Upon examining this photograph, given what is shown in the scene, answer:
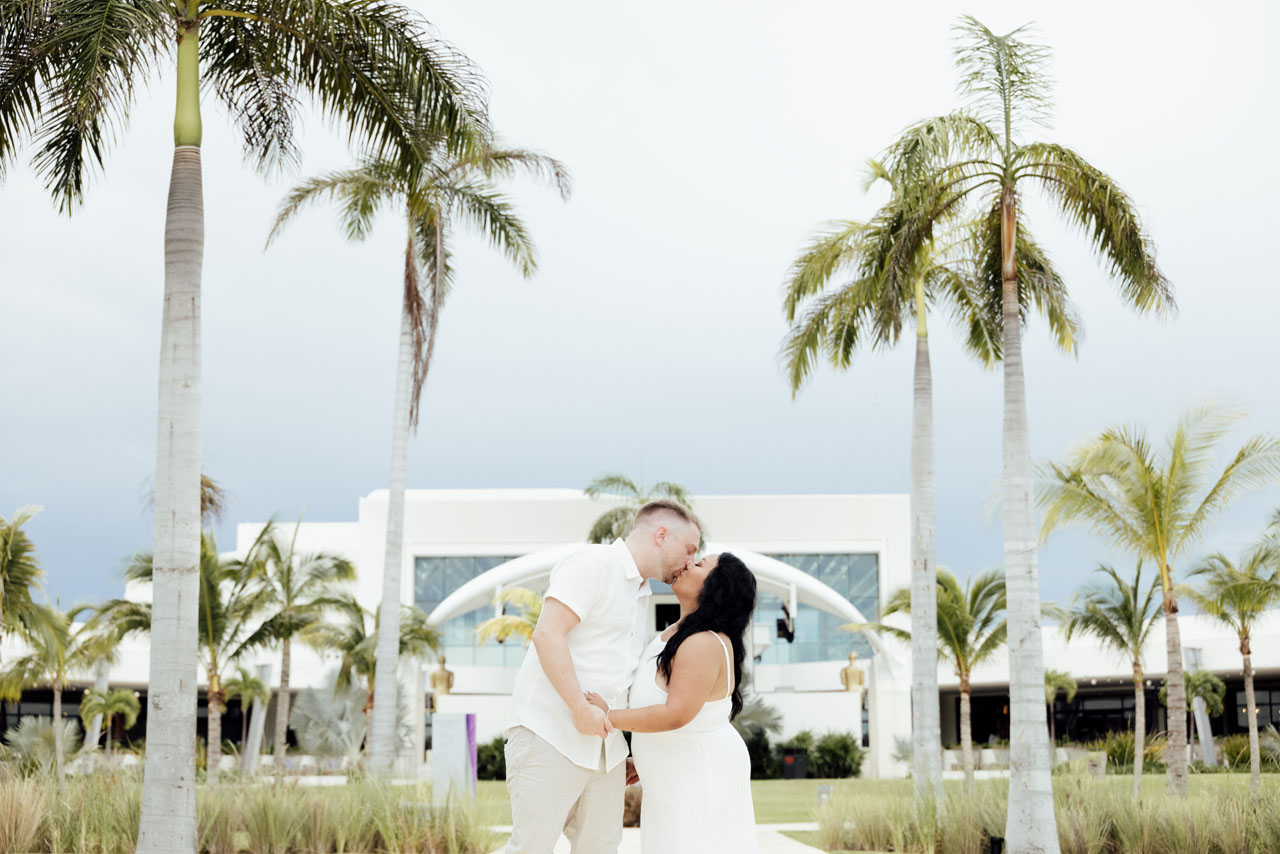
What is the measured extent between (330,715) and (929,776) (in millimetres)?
26965

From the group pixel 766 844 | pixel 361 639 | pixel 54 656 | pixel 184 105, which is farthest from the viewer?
pixel 361 639

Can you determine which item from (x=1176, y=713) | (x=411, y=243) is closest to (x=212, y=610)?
(x=411, y=243)

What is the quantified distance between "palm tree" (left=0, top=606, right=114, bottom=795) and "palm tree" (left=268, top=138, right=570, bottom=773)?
7.46 meters

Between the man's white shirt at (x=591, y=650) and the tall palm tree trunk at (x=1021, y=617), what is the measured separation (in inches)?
318

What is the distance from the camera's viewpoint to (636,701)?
4289 millimetres

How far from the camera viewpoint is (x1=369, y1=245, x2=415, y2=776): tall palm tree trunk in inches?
691

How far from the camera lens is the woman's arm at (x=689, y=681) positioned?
405cm

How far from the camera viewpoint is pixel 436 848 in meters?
12.5

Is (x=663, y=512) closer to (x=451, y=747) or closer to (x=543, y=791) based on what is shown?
(x=543, y=791)

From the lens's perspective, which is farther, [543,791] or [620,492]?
[620,492]

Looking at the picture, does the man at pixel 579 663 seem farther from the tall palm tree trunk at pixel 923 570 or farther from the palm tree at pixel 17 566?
the palm tree at pixel 17 566

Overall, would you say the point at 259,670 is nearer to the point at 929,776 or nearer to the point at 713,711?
the point at 929,776

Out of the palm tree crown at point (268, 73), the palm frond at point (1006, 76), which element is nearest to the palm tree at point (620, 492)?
the palm frond at point (1006, 76)

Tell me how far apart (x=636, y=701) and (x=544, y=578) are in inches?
1409
